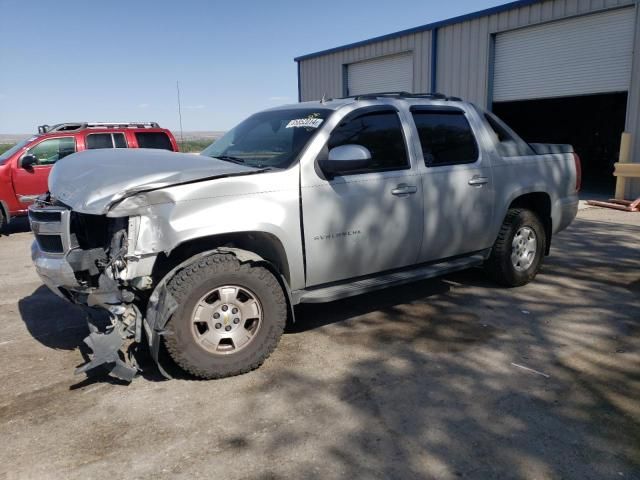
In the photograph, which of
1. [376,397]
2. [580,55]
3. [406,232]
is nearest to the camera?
[376,397]

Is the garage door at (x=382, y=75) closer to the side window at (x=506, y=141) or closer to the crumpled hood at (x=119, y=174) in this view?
the side window at (x=506, y=141)

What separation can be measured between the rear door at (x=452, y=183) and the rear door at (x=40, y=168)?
7.63 meters

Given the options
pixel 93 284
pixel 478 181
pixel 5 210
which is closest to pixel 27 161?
pixel 5 210

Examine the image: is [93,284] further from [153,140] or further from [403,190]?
[153,140]

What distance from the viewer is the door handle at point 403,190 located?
446 cm

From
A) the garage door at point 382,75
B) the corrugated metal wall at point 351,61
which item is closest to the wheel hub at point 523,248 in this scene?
the corrugated metal wall at point 351,61

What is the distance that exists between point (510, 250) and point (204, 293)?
3.38 meters

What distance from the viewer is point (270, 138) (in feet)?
15.1

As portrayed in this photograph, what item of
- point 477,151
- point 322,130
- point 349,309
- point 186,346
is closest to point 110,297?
point 186,346

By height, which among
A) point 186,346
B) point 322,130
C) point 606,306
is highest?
point 322,130

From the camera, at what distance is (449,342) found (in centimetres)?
434

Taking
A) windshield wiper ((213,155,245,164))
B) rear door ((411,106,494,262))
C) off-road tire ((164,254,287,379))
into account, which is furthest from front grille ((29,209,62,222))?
rear door ((411,106,494,262))

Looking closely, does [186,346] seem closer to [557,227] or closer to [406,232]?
[406,232]

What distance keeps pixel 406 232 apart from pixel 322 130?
3.71ft
